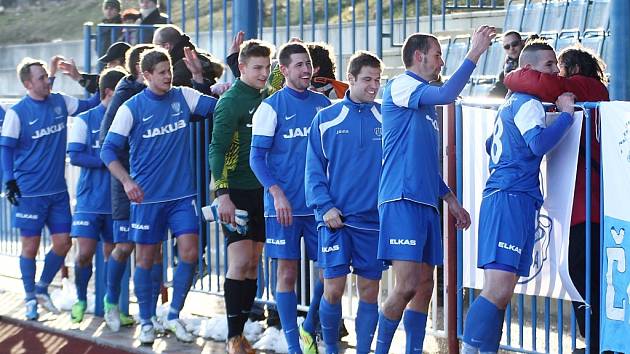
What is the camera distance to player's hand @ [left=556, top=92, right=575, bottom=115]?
6.94m

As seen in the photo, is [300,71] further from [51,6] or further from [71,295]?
[51,6]

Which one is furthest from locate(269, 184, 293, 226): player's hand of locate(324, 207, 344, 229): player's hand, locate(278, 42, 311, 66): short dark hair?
locate(278, 42, 311, 66): short dark hair

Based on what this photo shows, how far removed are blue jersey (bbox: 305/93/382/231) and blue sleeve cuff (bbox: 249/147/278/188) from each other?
32 centimetres

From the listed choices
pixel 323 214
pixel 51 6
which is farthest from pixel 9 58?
pixel 323 214

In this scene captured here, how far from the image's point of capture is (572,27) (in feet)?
45.0

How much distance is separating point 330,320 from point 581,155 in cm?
178

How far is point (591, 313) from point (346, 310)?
279 cm

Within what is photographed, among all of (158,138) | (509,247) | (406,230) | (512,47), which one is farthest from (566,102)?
(158,138)

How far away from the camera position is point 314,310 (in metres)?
8.25

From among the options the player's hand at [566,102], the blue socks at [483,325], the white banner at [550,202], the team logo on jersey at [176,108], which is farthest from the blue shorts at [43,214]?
the player's hand at [566,102]

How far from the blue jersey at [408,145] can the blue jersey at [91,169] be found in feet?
11.8

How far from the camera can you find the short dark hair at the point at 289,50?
7.79m

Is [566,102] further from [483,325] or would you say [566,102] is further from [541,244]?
[483,325]

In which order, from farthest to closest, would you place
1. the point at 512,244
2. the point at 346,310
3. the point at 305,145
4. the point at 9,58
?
the point at 9,58 → the point at 346,310 → the point at 305,145 → the point at 512,244
